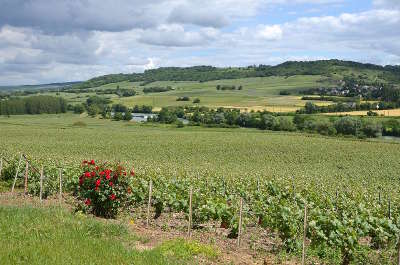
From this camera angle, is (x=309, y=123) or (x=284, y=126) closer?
(x=309, y=123)

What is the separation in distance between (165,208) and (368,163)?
4086cm

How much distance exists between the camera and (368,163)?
52.4 m

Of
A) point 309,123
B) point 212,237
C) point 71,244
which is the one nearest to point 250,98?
point 309,123

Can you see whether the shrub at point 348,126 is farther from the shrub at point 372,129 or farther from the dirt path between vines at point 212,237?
the dirt path between vines at point 212,237

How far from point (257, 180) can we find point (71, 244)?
15.5 meters

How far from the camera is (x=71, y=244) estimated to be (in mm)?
10055

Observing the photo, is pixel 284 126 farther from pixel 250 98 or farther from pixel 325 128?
pixel 250 98

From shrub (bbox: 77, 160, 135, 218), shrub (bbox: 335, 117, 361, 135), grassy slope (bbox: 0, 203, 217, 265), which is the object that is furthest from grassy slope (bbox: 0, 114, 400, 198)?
grassy slope (bbox: 0, 203, 217, 265)

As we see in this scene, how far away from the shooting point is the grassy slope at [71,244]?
913 centimetres

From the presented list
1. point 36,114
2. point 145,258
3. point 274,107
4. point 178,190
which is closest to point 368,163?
point 178,190

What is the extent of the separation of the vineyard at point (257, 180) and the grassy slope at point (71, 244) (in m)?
2.49

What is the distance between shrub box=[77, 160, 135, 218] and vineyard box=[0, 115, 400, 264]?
137cm

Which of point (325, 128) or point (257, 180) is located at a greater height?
point (257, 180)

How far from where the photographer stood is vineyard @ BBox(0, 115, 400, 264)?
1175cm
